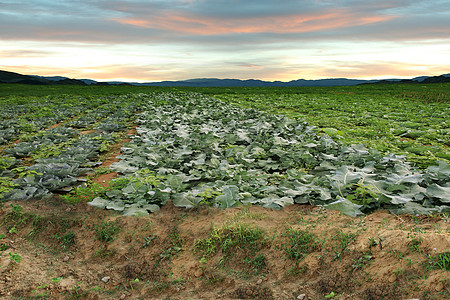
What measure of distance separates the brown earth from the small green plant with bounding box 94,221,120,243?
12mm

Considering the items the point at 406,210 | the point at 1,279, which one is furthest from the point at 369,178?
the point at 1,279

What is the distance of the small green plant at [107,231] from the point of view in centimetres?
351

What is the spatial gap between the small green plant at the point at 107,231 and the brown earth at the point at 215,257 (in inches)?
0.5

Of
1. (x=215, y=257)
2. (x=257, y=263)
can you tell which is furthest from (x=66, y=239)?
(x=257, y=263)

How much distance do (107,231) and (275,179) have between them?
276 cm

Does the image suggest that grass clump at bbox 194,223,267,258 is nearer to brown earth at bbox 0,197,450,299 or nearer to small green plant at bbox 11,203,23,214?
brown earth at bbox 0,197,450,299

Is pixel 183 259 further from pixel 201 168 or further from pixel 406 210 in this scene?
pixel 406 210

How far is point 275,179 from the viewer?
5004mm

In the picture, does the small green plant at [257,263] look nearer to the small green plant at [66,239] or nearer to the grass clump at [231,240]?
the grass clump at [231,240]

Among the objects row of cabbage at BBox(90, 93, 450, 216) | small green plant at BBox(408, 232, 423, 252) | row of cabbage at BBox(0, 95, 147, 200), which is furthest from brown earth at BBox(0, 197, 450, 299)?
row of cabbage at BBox(0, 95, 147, 200)

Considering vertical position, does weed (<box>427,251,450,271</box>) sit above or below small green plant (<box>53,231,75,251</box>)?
above

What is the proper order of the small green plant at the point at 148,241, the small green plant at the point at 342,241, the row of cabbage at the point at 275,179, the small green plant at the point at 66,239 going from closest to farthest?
the small green plant at the point at 342,241, the small green plant at the point at 148,241, the small green plant at the point at 66,239, the row of cabbage at the point at 275,179

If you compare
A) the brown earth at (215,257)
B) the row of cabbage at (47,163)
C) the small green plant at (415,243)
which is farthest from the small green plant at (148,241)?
the small green plant at (415,243)

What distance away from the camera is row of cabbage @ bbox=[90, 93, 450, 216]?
12.4 ft
